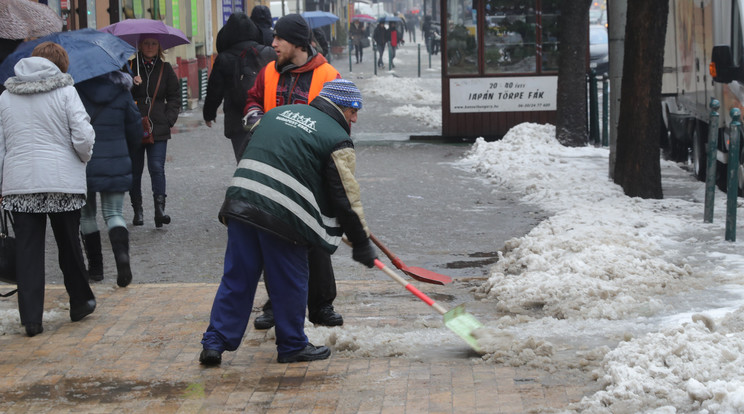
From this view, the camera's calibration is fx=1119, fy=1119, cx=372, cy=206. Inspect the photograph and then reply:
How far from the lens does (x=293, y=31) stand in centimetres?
638

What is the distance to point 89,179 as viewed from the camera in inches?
294

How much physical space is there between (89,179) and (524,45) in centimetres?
1056

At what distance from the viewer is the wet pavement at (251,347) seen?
201 inches

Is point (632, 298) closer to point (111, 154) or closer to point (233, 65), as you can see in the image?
point (111, 154)

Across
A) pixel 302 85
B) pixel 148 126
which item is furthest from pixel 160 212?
pixel 302 85

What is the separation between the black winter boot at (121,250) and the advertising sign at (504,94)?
33.1 feet

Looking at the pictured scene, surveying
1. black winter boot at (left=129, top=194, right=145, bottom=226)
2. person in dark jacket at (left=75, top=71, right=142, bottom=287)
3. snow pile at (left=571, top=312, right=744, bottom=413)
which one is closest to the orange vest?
person in dark jacket at (left=75, top=71, right=142, bottom=287)

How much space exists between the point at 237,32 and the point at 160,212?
196 centimetres

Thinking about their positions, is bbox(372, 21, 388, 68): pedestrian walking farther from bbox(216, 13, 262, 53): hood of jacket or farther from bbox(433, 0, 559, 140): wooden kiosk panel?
bbox(216, 13, 262, 53): hood of jacket

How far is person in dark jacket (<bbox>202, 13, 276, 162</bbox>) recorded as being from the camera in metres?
9.09

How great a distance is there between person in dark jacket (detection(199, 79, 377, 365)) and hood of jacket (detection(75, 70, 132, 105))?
218 cm

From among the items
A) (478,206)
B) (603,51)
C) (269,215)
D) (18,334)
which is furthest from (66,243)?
(603,51)

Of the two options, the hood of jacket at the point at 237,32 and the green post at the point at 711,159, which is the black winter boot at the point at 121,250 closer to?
the hood of jacket at the point at 237,32

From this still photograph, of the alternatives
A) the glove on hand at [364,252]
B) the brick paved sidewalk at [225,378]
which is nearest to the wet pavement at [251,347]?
the brick paved sidewalk at [225,378]
